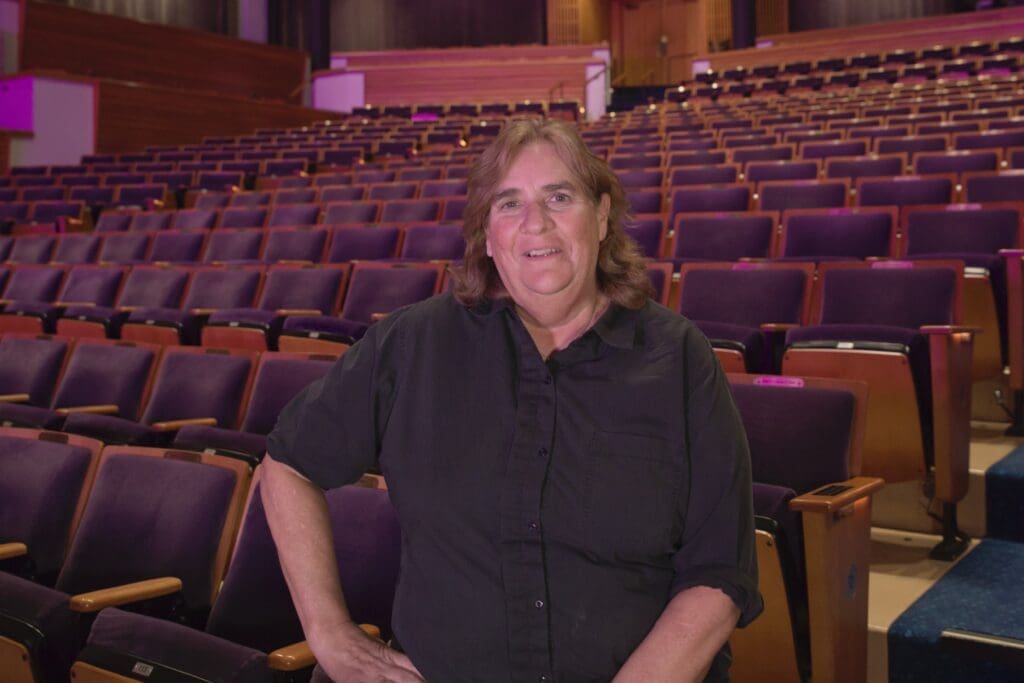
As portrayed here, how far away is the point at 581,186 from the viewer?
0.38m

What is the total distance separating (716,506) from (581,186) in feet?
0.45

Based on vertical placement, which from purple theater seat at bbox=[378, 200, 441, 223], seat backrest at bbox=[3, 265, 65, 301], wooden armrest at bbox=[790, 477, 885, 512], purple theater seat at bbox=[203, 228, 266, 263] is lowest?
wooden armrest at bbox=[790, 477, 885, 512]

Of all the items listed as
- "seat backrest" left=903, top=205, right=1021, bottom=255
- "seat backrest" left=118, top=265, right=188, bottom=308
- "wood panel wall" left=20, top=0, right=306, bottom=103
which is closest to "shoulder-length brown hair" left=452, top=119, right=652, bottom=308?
"seat backrest" left=903, top=205, right=1021, bottom=255

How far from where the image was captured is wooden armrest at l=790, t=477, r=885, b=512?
0.47m

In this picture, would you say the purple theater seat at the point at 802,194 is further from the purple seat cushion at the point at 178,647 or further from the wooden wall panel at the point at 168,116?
the wooden wall panel at the point at 168,116

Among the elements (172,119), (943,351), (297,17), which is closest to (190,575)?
(943,351)

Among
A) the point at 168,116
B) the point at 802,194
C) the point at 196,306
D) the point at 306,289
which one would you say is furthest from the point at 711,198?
the point at 168,116

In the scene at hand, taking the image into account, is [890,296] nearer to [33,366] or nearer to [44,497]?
[44,497]

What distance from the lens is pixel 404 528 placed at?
38 cm

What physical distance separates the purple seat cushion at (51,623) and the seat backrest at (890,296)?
2.18ft

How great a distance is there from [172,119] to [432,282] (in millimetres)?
3065

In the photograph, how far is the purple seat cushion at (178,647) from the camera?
41 centimetres

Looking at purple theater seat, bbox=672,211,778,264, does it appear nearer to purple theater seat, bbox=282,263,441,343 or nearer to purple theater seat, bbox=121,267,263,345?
purple theater seat, bbox=282,263,441,343

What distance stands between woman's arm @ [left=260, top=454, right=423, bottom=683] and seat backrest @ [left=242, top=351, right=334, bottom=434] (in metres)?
0.38
